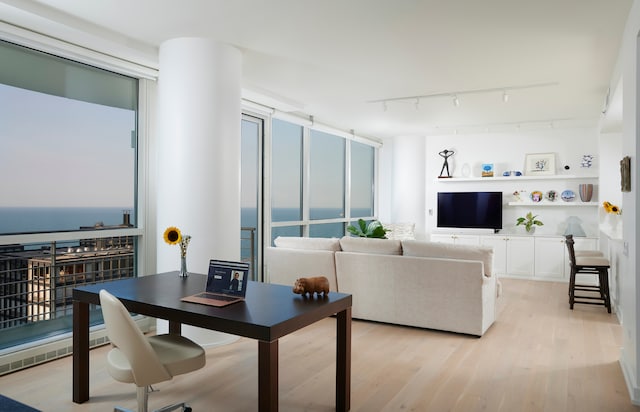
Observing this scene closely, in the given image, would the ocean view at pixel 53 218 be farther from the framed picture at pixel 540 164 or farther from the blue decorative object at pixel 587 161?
the blue decorative object at pixel 587 161

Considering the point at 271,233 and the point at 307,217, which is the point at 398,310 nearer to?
the point at 271,233

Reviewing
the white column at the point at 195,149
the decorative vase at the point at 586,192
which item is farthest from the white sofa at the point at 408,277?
the decorative vase at the point at 586,192

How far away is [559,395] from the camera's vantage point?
10.2ft

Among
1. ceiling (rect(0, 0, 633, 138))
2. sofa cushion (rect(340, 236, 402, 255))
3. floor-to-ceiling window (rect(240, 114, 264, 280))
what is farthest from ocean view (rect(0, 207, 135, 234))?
sofa cushion (rect(340, 236, 402, 255))

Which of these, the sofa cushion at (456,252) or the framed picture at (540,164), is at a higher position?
the framed picture at (540,164)

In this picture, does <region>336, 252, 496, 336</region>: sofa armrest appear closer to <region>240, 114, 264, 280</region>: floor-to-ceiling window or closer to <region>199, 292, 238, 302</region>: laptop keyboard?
<region>240, 114, 264, 280</region>: floor-to-ceiling window

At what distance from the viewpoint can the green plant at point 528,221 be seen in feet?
26.3

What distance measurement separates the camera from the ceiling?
3322 millimetres

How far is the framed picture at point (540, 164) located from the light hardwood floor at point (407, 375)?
3.90 metres

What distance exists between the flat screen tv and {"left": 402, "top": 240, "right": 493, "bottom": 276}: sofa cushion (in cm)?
414

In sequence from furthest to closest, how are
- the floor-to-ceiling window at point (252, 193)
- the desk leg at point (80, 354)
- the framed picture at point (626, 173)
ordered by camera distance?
the floor-to-ceiling window at point (252, 193)
the framed picture at point (626, 173)
the desk leg at point (80, 354)

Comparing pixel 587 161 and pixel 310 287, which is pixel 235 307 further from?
pixel 587 161

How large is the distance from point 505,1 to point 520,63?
4.94 feet

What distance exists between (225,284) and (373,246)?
235 cm
